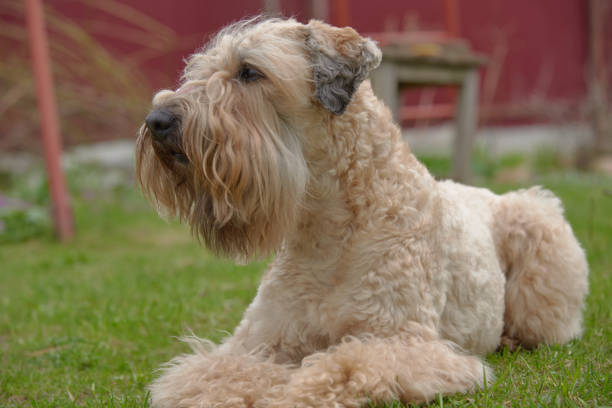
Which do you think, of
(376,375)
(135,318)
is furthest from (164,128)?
(135,318)

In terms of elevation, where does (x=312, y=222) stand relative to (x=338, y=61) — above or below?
below

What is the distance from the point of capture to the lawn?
2.49 metres

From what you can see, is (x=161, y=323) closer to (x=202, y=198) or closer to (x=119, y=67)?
(x=202, y=198)

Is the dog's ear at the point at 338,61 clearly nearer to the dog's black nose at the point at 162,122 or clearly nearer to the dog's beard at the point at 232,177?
the dog's beard at the point at 232,177

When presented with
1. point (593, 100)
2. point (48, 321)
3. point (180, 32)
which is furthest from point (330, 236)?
point (593, 100)

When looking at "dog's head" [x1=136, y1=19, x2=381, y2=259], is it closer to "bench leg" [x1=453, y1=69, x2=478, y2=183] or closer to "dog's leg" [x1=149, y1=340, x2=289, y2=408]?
"dog's leg" [x1=149, y1=340, x2=289, y2=408]

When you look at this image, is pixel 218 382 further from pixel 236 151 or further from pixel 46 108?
pixel 46 108

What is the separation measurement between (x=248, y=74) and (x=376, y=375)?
1204 millimetres

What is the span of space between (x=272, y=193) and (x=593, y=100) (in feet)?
30.5

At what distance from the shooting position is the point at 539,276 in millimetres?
3086

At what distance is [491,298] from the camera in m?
2.86

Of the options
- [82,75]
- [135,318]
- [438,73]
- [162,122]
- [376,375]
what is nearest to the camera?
[376,375]

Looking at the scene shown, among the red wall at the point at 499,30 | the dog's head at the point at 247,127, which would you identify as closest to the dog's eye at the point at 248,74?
the dog's head at the point at 247,127

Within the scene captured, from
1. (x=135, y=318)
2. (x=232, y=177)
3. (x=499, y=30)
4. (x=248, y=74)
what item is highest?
(x=499, y=30)
